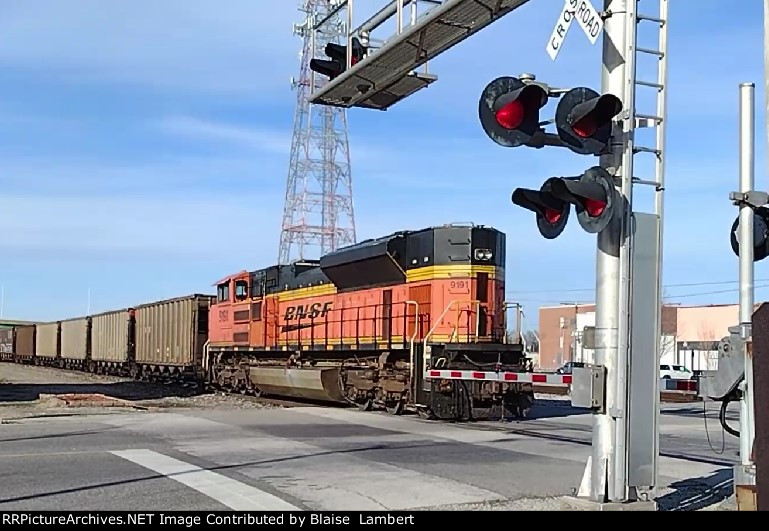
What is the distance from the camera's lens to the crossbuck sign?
6.61 metres

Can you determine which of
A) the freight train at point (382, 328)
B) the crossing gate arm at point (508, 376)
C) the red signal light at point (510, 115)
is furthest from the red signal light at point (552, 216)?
the freight train at point (382, 328)

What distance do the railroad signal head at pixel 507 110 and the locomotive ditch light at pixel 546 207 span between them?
401mm

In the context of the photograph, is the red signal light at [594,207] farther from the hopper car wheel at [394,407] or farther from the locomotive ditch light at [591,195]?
the hopper car wheel at [394,407]

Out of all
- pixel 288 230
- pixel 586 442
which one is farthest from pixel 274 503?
pixel 288 230

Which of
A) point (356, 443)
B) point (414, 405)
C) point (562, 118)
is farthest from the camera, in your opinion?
point (414, 405)

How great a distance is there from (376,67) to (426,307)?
975 centimetres

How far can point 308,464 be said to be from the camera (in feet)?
36.2

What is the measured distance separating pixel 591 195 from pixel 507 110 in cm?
88

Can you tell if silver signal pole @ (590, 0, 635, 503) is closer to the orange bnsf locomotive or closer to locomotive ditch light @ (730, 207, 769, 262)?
locomotive ditch light @ (730, 207, 769, 262)

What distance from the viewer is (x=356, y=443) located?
44.4 ft

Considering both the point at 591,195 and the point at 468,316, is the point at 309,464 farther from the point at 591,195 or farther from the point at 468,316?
the point at 468,316

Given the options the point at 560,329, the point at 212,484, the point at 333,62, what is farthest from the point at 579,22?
the point at 560,329

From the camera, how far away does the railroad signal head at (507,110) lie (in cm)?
640

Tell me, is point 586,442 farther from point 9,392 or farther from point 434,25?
point 9,392
